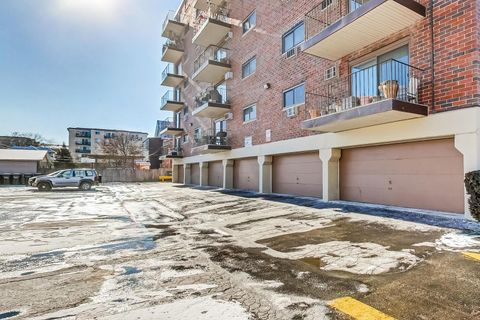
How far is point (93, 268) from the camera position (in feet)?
14.2

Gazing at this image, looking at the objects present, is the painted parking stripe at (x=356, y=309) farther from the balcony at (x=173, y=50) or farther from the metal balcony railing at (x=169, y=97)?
the balcony at (x=173, y=50)

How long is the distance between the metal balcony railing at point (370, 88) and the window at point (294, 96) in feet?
2.37

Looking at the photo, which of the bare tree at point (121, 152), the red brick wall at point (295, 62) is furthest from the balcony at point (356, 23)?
the bare tree at point (121, 152)

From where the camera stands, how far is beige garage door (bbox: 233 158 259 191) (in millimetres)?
16859

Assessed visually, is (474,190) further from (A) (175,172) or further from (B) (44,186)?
(A) (175,172)

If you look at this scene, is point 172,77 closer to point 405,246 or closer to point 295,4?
point 295,4

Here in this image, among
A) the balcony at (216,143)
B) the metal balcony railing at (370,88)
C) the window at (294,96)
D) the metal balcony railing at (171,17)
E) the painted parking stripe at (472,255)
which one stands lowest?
the painted parking stripe at (472,255)

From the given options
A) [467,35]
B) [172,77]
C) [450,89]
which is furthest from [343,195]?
[172,77]

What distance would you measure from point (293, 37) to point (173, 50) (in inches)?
722

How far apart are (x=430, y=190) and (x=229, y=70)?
14404 millimetres

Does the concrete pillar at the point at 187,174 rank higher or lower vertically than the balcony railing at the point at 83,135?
lower

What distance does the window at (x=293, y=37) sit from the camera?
13.0m

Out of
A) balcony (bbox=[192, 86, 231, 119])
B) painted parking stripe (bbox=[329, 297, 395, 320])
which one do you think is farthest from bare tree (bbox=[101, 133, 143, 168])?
painted parking stripe (bbox=[329, 297, 395, 320])

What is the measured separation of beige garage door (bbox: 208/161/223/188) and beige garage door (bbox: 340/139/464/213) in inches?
455
